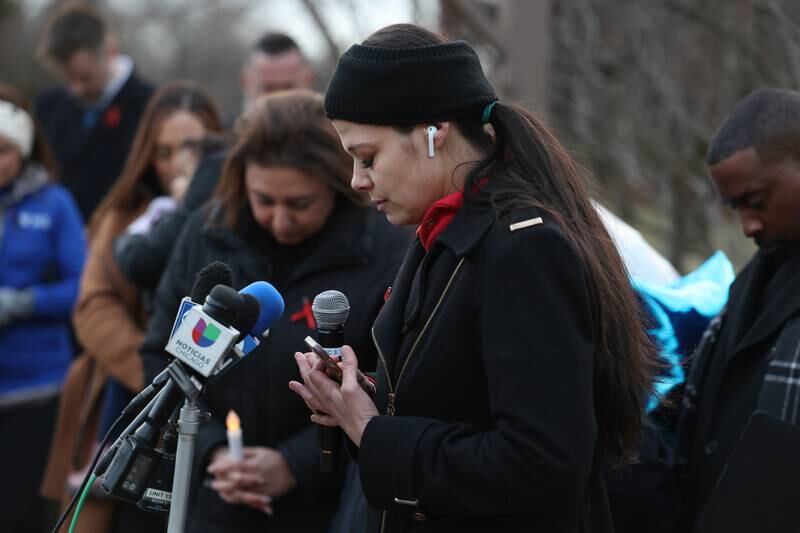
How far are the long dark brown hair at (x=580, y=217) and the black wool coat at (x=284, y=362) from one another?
95 centimetres

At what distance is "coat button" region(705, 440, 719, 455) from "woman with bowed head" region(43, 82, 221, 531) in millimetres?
2039

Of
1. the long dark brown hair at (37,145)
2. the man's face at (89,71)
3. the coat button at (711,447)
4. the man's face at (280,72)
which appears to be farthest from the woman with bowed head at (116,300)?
the coat button at (711,447)

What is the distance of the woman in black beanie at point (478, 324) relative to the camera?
1.83 meters

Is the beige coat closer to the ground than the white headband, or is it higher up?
closer to the ground

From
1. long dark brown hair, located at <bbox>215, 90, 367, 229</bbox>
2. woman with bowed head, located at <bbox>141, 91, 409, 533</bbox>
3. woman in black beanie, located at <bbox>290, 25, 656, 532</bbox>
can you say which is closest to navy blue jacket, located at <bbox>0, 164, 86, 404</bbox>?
woman with bowed head, located at <bbox>141, 91, 409, 533</bbox>

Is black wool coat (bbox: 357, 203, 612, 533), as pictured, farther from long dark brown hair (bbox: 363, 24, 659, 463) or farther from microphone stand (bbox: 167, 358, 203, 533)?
microphone stand (bbox: 167, 358, 203, 533)

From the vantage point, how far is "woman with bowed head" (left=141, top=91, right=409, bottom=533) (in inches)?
119

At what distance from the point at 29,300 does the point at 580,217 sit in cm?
316

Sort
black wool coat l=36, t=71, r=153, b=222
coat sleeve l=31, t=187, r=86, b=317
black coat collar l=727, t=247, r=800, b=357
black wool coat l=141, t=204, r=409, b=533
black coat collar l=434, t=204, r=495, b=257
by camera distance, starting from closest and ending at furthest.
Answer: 1. black coat collar l=434, t=204, r=495, b=257
2. black coat collar l=727, t=247, r=800, b=357
3. black wool coat l=141, t=204, r=409, b=533
4. coat sleeve l=31, t=187, r=86, b=317
5. black wool coat l=36, t=71, r=153, b=222

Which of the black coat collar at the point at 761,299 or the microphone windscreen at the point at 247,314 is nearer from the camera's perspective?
the microphone windscreen at the point at 247,314

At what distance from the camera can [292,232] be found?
3.12 m

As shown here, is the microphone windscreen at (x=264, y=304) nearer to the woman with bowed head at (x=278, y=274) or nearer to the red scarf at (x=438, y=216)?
the red scarf at (x=438, y=216)

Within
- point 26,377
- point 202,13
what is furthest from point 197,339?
point 202,13

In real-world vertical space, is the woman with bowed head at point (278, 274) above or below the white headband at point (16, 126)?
below
